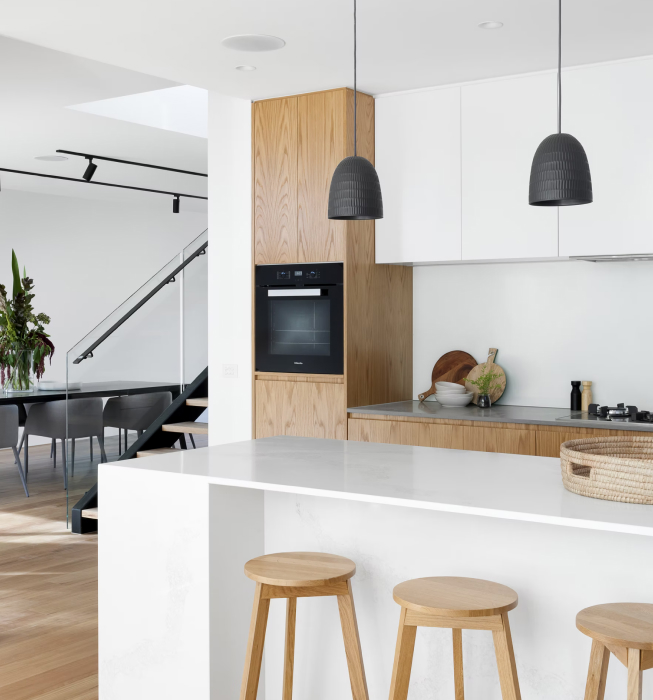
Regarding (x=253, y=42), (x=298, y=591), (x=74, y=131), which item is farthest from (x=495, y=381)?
(x=74, y=131)

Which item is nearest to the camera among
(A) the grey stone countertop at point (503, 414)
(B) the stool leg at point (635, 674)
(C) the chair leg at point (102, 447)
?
(B) the stool leg at point (635, 674)

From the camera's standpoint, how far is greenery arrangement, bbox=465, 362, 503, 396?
475 centimetres

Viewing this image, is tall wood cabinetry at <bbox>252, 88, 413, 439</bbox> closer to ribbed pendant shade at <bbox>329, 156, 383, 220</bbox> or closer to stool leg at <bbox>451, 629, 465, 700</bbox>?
ribbed pendant shade at <bbox>329, 156, 383, 220</bbox>

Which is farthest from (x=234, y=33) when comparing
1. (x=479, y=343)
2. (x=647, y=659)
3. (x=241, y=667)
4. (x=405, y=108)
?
(x=647, y=659)

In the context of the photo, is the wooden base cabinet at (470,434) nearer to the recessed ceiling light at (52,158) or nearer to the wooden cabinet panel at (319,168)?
the wooden cabinet panel at (319,168)

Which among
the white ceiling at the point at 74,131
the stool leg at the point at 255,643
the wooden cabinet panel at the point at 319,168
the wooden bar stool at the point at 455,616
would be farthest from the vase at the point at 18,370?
the wooden bar stool at the point at 455,616

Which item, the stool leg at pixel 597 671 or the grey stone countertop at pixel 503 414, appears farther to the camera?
the grey stone countertop at pixel 503 414

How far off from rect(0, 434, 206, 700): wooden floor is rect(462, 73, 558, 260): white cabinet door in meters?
2.64

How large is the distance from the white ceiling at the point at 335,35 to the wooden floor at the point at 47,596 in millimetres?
2594

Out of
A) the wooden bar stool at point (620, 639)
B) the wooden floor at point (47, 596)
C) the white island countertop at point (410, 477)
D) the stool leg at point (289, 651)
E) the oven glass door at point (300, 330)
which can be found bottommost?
the wooden floor at point (47, 596)

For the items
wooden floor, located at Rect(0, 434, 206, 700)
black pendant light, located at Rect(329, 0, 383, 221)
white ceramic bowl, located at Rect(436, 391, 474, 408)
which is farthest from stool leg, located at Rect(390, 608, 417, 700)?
white ceramic bowl, located at Rect(436, 391, 474, 408)

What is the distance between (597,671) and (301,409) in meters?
2.83

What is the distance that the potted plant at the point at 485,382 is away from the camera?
185 inches

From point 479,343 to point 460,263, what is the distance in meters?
0.47
